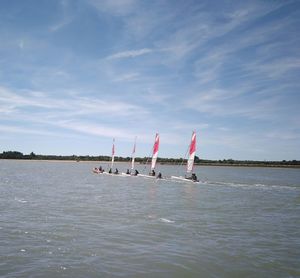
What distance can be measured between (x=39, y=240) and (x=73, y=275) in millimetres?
4697

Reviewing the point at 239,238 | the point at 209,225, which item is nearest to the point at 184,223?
the point at 209,225

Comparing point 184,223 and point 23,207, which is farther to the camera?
point 23,207

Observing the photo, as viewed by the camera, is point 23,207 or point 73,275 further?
point 23,207

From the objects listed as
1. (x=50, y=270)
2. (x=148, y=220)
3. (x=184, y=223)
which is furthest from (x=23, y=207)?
(x=50, y=270)

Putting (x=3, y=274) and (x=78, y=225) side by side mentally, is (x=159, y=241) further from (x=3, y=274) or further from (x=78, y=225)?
(x=3, y=274)

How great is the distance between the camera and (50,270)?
11781 mm

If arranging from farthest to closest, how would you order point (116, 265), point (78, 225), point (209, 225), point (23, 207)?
point (23, 207), point (209, 225), point (78, 225), point (116, 265)

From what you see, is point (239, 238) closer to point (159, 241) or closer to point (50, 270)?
point (159, 241)

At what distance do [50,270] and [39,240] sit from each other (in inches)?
157

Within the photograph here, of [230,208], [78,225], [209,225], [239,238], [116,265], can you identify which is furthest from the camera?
[230,208]

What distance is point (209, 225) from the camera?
20141mm

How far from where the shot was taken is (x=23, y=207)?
2478cm

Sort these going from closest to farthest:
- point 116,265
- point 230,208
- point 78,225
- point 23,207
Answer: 1. point 116,265
2. point 78,225
3. point 23,207
4. point 230,208

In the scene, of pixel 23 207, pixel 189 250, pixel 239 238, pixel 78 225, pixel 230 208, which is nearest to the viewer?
pixel 189 250
